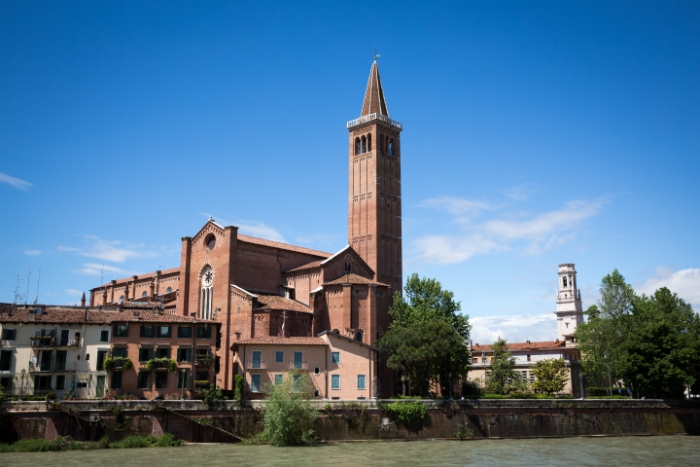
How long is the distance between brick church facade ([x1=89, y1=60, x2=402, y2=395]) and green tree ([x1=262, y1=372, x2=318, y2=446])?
426 inches

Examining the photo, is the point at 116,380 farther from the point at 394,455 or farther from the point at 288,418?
the point at 394,455

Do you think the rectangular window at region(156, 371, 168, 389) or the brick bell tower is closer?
the rectangular window at region(156, 371, 168, 389)

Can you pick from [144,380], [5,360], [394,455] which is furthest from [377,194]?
[5,360]

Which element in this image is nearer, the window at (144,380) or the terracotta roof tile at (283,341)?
the window at (144,380)

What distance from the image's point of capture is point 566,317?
128000 mm

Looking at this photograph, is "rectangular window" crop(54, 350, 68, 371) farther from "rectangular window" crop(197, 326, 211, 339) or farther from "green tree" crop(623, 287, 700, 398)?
"green tree" crop(623, 287, 700, 398)

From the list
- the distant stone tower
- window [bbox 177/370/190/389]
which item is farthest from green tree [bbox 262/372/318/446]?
the distant stone tower

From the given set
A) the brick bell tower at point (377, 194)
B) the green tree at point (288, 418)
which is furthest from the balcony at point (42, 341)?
the brick bell tower at point (377, 194)

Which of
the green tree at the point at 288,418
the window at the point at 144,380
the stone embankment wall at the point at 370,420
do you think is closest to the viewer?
the stone embankment wall at the point at 370,420

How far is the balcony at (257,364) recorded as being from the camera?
52969 millimetres

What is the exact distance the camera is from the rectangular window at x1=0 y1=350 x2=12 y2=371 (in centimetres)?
4875

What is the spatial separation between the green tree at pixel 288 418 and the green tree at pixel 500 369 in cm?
3145

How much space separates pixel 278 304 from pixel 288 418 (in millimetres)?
21085

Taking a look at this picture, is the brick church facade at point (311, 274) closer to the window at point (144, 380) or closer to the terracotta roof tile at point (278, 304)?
the terracotta roof tile at point (278, 304)
